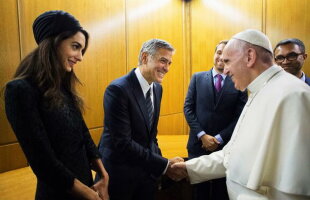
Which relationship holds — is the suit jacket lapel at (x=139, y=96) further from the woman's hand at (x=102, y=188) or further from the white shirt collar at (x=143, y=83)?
the woman's hand at (x=102, y=188)

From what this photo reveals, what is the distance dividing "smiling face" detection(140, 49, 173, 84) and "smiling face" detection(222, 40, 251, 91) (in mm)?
578

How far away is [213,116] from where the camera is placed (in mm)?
2895

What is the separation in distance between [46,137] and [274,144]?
53.4 inches

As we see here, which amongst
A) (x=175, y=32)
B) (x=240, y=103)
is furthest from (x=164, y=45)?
(x=175, y=32)

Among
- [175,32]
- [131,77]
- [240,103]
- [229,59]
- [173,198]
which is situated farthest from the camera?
[175,32]

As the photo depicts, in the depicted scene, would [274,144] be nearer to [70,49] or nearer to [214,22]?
[70,49]

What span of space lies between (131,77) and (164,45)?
1.54 ft

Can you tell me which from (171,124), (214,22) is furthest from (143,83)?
(214,22)

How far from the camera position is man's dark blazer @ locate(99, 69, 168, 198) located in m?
1.91

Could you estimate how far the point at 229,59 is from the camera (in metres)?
1.95

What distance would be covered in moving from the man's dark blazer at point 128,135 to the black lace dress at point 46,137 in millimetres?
428

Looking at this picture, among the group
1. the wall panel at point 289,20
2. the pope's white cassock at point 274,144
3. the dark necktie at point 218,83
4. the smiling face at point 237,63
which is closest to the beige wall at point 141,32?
the wall panel at point 289,20

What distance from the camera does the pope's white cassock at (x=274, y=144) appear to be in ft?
4.58

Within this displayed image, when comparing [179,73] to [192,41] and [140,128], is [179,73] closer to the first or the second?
[192,41]
